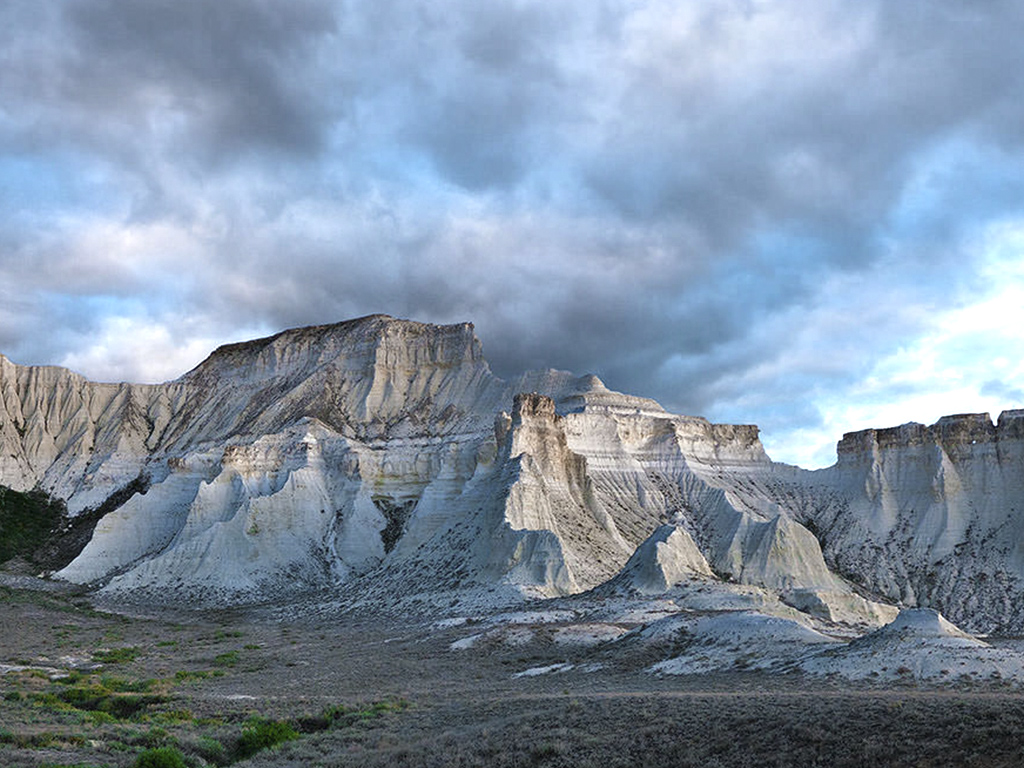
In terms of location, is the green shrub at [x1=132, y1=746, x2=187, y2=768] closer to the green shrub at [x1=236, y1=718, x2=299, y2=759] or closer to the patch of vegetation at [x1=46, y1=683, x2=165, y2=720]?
the green shrub at [x1=236, y1=718, x2=299, y2=759]

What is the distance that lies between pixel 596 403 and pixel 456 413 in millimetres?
16547

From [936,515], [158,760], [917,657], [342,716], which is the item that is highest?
[936,515]

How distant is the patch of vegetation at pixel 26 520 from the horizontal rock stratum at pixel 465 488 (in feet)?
7.60

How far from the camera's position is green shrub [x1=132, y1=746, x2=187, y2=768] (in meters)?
18.5

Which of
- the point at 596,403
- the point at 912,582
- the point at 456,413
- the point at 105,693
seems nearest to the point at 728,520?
the point at 912,582

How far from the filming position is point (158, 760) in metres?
18.6

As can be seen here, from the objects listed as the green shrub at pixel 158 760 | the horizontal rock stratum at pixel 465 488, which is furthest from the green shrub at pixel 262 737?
the horizontal rock stratum at pixel 465 488

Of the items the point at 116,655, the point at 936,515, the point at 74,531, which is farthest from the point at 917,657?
the point at 74,531

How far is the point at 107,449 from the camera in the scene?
124 metres

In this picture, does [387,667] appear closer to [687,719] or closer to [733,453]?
[687,719]

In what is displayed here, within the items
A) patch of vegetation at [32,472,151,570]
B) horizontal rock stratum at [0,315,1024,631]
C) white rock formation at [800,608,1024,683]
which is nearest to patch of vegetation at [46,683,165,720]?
white rock formation at [800,608,1024,683]

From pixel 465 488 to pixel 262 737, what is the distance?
5973cm

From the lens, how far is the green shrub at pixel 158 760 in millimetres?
18453

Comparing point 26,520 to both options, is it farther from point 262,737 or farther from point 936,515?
point 262,737
